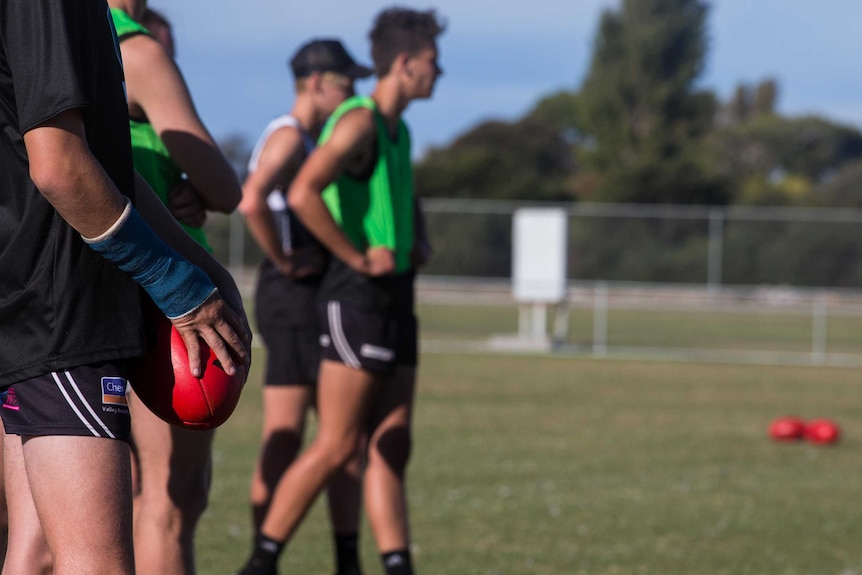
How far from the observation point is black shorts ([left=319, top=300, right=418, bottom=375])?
462 centimetres

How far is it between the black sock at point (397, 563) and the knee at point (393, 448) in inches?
12.2

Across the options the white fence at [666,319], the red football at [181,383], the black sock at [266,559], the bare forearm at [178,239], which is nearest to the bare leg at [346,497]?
the black sock at [266,559]

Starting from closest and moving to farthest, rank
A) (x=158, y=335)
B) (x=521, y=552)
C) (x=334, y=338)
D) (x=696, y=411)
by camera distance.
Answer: (x=158, y=335), (x=334, y=338), (x=521, y=552), (x=696, y=411)

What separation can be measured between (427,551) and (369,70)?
2143 millimetres

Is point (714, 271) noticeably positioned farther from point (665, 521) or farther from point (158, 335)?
point (158, 335)

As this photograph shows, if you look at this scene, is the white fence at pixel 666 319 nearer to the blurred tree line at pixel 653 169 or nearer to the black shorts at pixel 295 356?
the blurred tree line at pixel 653 169

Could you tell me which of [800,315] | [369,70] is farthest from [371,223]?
[800,315]

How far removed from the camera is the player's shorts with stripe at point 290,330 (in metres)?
5.26

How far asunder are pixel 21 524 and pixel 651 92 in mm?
66386

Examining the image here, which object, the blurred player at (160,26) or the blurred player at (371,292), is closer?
the blurred player at (160,26)

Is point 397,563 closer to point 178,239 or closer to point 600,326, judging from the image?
point 178,239

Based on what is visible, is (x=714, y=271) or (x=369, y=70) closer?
(x=369, y=70)

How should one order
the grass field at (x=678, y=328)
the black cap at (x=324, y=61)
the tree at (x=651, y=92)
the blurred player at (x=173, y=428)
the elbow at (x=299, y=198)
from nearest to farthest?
the blurred player at (x=173, y=428) < the elbow at (x=299, y=198) < the black cap at (x=324, y=61) < the grass field at (x=678, y=328) < the tree at (x=651, y=92)

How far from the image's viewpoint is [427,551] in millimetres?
5742
